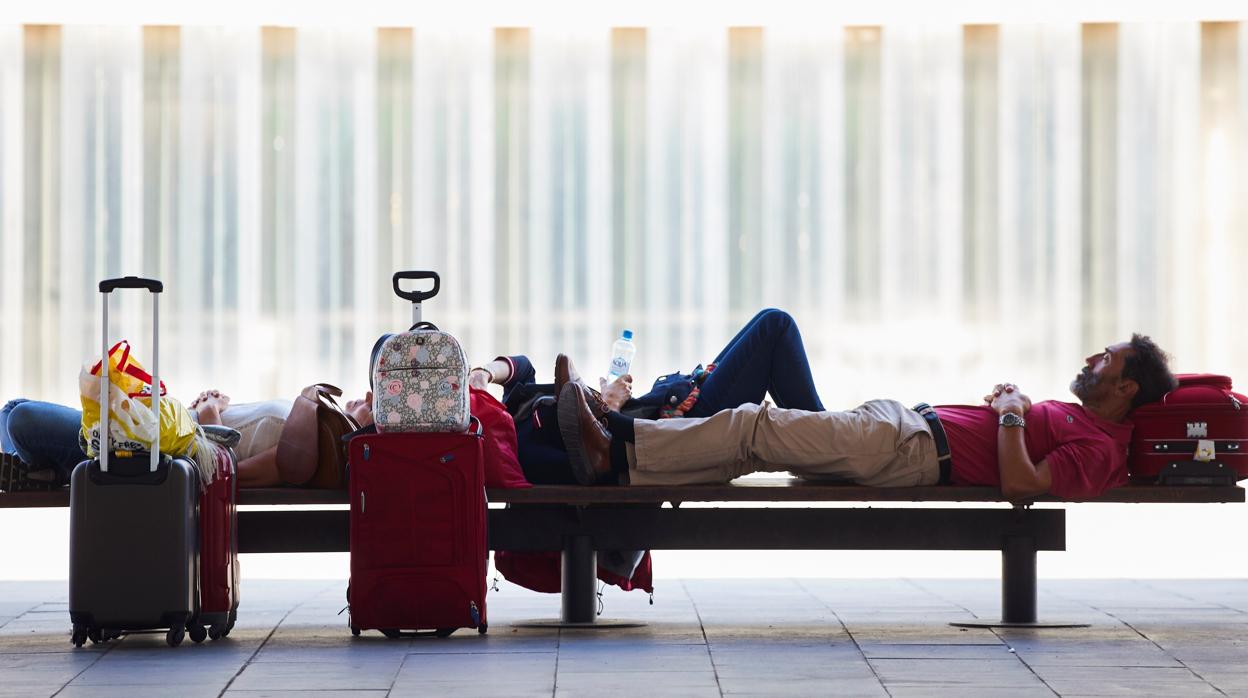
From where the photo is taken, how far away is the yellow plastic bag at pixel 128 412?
163 inches

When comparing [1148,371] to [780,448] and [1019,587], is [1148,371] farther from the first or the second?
[780,448]

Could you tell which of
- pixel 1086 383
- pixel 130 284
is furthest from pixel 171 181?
pixel 1086 383

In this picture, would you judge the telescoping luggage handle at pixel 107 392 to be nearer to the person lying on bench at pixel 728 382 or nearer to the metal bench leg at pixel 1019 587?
the person lying on bench at pixel 728 382

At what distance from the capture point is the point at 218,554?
4352 mm

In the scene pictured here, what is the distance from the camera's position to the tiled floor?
3.55m

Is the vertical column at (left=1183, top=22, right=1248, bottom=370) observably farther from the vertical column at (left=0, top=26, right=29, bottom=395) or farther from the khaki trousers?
the vertical column at (left=0, top=26, right=29, bottom=395)

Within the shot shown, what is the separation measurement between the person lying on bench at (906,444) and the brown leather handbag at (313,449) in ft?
2.28

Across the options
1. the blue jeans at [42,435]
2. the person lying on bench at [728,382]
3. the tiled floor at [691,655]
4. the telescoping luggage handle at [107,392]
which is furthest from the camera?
the person lying on bench at [728,382]

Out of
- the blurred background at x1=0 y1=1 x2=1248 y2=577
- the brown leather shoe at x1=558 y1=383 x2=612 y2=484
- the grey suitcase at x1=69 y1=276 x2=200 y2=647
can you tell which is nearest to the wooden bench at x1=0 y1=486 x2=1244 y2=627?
the brown leather shoe at x1=558 y1=383 x2=612 y2=484

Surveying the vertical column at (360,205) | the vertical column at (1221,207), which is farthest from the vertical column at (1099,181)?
the vertical column at (360,205)

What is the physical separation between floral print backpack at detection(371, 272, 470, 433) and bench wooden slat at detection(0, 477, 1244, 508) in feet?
1.00

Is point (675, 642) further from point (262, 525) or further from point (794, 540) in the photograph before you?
point (262, 525)

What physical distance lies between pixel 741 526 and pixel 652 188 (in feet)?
13.5

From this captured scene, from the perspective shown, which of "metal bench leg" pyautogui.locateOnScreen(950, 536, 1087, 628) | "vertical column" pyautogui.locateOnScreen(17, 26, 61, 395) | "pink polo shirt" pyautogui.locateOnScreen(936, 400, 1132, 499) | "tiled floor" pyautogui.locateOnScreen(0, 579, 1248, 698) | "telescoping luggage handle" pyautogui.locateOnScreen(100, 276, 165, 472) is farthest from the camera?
"vertical column" pyautogui.locateOnScreen(17, 26, 61, 395)
